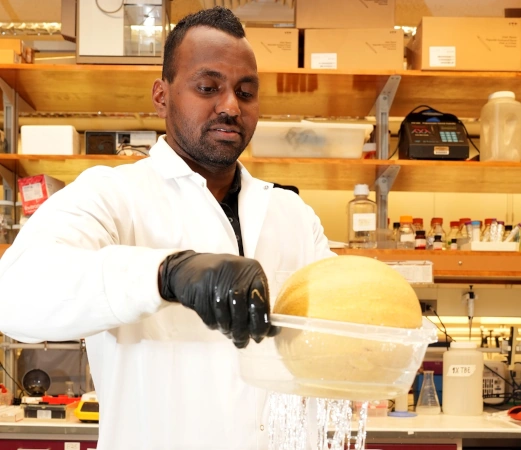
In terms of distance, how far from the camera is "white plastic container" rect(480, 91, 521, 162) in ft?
10.1

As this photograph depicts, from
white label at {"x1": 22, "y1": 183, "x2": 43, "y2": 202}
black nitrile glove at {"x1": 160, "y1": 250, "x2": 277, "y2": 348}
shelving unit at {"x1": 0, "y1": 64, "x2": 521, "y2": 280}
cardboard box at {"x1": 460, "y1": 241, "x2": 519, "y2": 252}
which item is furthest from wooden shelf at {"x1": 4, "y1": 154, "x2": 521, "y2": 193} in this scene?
black nitrile glove at {"x1": 160, "y1": 250, "x2": 277, "y2": 348}

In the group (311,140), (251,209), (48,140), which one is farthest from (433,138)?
(251,209)

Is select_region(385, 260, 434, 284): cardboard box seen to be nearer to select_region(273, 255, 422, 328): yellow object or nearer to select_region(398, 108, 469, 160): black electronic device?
select_region(398, 108, 469, 160): black electronic device

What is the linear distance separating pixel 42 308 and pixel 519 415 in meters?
2.41

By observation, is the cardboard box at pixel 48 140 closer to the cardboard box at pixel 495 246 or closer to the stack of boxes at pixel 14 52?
the stack of boxes at pixel 14 52

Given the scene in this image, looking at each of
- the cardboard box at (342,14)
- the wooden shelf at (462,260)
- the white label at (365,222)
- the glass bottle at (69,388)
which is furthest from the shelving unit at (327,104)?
the glass bottle at (69,388)

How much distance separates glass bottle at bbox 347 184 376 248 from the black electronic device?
26cm

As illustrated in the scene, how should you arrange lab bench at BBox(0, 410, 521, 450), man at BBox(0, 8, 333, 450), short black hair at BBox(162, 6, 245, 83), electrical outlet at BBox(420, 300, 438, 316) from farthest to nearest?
electrical outlet at BBox(420, 300, 438, 316)
lab bench at BBox(0, 410, 521, 450)
short black hair at BBox(162, 6, 245, 83)
man at BBox(0, 8, 333, 450)

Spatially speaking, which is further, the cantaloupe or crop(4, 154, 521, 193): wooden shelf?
crop(4, 154, 521, 193): wooden shelf

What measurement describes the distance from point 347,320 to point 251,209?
0.61 meters

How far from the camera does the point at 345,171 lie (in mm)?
3193

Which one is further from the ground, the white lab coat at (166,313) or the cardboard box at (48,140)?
the cardboard box at (48,140)

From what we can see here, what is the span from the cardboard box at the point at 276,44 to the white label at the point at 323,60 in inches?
3.1

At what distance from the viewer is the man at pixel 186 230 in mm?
1104
